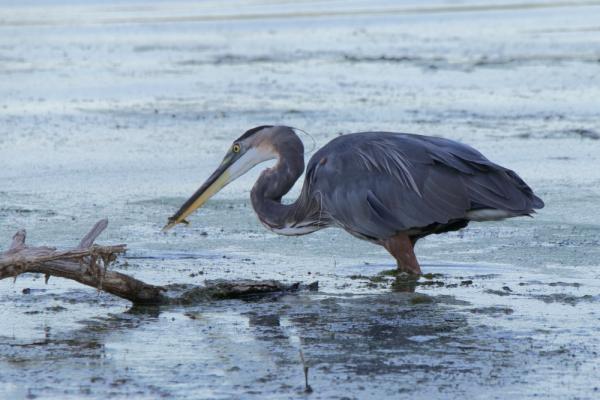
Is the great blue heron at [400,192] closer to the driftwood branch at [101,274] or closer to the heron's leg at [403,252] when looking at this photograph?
the heron's leg at [403,252]

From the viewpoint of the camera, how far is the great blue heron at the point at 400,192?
766 centimetres

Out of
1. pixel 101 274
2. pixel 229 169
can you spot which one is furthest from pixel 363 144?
pixel 101 274

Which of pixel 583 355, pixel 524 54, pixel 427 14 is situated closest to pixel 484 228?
pixel 583 355

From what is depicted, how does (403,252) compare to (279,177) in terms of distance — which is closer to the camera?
(403,252)

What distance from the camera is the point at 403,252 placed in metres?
7.75

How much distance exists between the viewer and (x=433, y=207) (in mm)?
7691

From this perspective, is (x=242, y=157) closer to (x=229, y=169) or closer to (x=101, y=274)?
(x=229, y=169)

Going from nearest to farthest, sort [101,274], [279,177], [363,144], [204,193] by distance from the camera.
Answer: [101,274], [363,144], [279,177], [204,193]

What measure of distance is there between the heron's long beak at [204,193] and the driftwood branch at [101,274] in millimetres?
1100

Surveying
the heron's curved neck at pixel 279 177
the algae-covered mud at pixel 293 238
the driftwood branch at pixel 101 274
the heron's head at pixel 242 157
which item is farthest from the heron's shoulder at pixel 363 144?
the driftwood branch at pixel 101 274

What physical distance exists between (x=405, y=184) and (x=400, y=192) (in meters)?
0.05

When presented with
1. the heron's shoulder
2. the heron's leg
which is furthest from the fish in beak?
the heron's leg

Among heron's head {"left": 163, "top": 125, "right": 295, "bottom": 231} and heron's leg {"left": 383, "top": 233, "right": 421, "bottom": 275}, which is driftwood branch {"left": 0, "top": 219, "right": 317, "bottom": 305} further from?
heron's head {"left": 163, "top": 125, "right": 295, "bottom": 231}

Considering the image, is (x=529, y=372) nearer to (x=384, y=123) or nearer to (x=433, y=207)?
(x=433, y=207)
